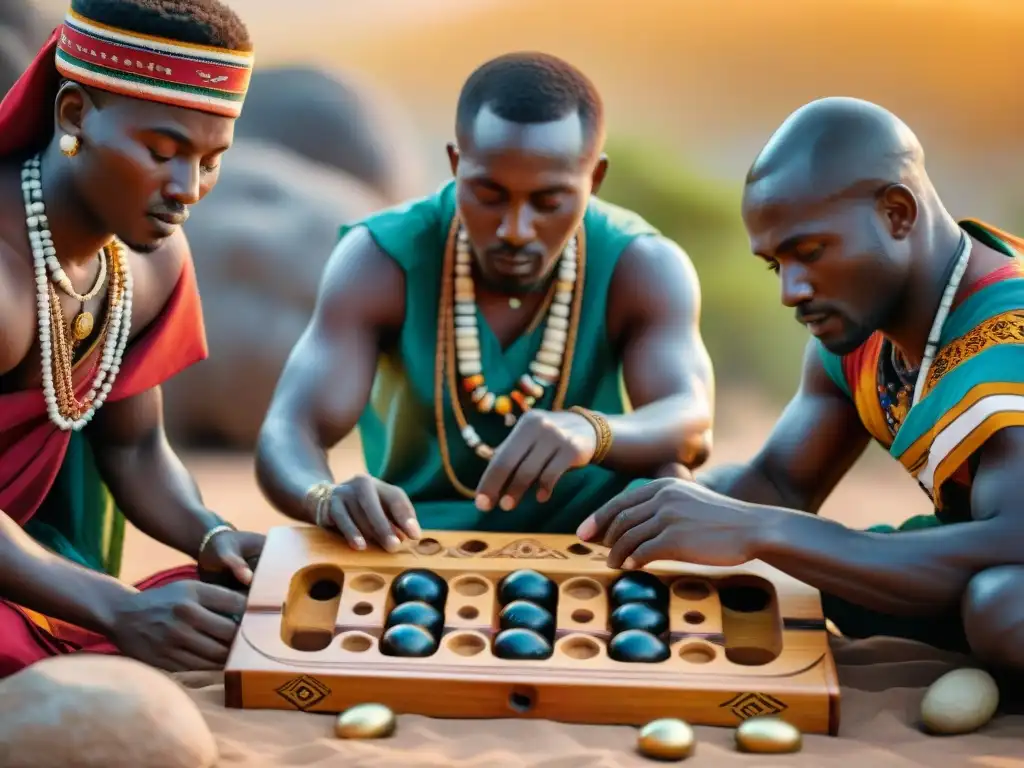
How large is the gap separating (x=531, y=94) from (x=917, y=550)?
126 cm

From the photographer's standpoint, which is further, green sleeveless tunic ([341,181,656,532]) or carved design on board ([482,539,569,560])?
green sleeveless tunic ([341,181,656,532])

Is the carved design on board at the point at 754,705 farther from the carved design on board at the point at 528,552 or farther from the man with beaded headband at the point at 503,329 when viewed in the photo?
the man with beaded headband at the point at 503,329

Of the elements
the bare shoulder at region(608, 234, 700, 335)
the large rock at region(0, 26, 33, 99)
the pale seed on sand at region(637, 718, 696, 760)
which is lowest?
the pale seed on sand at region(637, 718, 696, 760)

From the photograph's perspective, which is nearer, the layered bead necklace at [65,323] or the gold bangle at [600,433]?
the layered bead necklace at [65,323]

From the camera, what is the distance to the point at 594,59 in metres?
9.20

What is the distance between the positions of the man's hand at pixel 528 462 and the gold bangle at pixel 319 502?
1.01ft

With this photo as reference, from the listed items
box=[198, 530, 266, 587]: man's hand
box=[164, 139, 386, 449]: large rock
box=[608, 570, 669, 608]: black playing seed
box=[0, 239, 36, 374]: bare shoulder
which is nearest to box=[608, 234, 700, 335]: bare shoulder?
box=[608, 570, 669, 608]: black playing seed

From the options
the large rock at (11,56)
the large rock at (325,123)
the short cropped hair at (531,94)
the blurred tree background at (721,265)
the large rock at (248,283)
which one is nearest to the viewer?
the short cropped hair at (531,94)

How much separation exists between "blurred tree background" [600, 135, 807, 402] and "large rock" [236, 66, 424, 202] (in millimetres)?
1394

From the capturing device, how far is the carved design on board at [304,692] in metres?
2.58

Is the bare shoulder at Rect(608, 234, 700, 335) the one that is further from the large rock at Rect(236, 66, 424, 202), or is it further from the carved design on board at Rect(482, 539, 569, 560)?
the large rock at Rect(236, 66, 424, 202)

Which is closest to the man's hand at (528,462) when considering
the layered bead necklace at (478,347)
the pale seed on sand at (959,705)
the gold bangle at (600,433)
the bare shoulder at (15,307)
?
Result: the gold bangle at (600,433)

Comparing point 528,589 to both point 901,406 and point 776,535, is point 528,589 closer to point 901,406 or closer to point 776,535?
point 776,535

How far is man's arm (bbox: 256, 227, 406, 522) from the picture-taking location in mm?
3221
